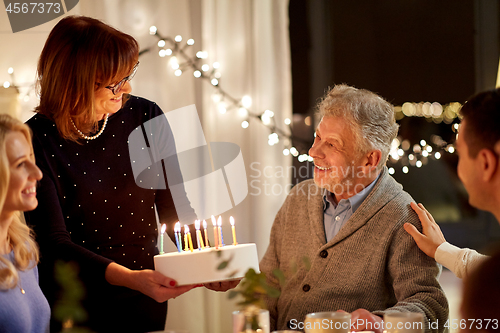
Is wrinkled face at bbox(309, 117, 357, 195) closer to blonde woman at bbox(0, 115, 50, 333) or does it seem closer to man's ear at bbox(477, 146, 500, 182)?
man's ear at bbox(477, 146, 500, 182)

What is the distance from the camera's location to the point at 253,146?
2730 millimetres

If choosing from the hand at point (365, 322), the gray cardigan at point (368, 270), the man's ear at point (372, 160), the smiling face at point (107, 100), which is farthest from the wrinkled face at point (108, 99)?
the hand at point (365, 322)

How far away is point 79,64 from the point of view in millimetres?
1705

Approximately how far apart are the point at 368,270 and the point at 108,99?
118 centimetres

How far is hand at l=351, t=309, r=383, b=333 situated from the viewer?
4.65ft

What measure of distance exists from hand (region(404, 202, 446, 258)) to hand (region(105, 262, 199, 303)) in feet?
2.70

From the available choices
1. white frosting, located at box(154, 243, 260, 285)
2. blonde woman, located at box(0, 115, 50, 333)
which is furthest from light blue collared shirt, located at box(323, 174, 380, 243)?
blonde woman, located at box(0, 115, 50, 333)

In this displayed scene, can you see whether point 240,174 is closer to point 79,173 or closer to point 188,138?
point 188,138

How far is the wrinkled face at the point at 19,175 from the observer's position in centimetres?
130

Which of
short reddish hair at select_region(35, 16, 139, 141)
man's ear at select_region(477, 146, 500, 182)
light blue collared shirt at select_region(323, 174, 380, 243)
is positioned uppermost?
short reddish hair at select_region(35, 16, 139, 141)

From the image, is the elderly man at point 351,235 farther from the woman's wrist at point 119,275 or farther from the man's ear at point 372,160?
the woman's wrist at point 119,275

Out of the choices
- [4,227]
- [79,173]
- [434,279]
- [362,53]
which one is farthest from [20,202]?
[362,53]

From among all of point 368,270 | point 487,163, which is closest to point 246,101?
point 368,270

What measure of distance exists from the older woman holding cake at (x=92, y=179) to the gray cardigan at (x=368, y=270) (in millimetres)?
395
